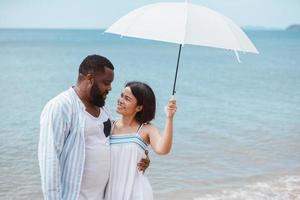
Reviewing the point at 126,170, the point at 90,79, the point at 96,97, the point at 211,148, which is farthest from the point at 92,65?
the point at 211,148

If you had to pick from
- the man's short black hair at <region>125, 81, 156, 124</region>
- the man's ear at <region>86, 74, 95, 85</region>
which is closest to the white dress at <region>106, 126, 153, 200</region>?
the man's short black hair at <region>125, 81, 156, 124</region>

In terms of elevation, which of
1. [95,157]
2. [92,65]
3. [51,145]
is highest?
[92,65]

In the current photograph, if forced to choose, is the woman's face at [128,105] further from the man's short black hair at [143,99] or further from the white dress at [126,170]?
the white dress at [126,170]

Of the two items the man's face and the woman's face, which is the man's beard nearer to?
the man's face

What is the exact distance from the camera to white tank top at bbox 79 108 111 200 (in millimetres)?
3322

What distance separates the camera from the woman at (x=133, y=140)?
3578 millimetres

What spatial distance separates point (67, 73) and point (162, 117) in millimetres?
21955

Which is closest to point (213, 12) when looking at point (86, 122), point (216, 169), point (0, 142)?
point (86, 122)

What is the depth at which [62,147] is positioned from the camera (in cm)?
318

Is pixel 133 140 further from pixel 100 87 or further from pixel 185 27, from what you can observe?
pixel 185 27

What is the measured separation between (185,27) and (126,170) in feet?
3.58

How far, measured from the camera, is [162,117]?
1605cm

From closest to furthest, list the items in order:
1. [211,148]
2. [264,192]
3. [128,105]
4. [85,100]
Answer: [85,100]
[128,105]
[264,192]
[211,148]

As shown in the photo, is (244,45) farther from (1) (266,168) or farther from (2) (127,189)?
(1) (266,168)
